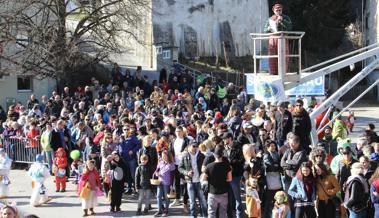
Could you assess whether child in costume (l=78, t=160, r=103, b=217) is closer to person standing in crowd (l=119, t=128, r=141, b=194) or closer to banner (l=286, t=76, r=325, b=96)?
person standing in crowd (l=119, t=128, r=141, b=194)

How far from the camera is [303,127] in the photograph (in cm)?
1504

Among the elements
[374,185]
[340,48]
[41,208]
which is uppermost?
[340,48]

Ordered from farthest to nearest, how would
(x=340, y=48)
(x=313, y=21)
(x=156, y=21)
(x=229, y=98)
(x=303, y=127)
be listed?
(x=340, y=48)
(x=313, y=21)
(x=156, y=21)
(x=229, y=98)
(x=303, y=127)

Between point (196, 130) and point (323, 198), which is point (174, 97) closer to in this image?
point (196, 130)

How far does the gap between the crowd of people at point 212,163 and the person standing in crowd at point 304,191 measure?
0.02 metres

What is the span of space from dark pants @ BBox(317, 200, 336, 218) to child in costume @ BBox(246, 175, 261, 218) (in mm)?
1290

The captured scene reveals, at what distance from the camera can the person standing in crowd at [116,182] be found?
49.1 feet

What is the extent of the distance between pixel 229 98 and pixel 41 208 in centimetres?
1439

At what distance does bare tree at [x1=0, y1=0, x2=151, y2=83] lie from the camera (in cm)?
2878

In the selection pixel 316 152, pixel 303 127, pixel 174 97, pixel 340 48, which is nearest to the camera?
pixel 316 152

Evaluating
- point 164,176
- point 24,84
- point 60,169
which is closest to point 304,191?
point 164,176

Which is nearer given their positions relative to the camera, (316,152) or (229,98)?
(316,152)

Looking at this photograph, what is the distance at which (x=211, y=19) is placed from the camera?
143 feet

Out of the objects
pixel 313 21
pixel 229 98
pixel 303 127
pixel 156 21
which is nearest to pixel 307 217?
pixel 303 127
